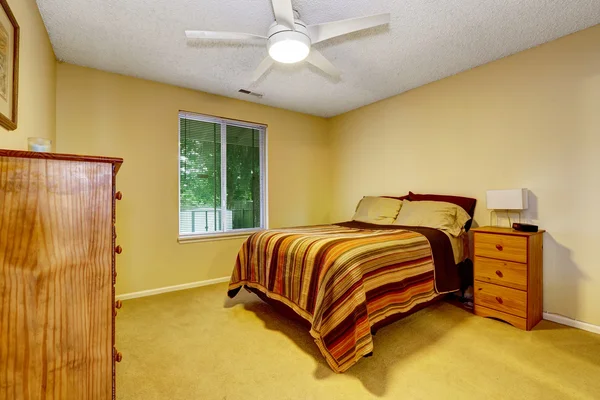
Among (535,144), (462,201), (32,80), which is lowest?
(462,201)

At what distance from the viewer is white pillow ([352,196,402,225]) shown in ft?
10.6

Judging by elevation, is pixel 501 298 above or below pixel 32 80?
below

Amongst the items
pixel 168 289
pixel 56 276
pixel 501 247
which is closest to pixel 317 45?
pixel 501 247

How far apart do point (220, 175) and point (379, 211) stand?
2110 mm

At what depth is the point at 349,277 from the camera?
1.72 metres

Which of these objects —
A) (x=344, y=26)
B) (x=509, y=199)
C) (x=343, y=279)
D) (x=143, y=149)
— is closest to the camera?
(x=343, y=279)

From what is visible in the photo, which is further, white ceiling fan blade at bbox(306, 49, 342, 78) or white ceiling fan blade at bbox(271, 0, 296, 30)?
white ceiling fan blade at bbox(306, 49, 342, 78)

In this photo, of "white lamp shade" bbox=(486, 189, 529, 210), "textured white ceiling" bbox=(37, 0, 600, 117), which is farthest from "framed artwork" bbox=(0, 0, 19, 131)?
"white lamp shade" bbox=(486, 189, 529, 210)

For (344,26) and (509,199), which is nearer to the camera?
(344,26)

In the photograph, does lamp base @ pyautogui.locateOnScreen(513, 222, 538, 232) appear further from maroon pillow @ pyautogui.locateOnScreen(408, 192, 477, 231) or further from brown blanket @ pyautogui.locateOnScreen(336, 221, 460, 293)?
brown blanket @ pyautogui.locateOnScreen(336, 221, 460, 293)

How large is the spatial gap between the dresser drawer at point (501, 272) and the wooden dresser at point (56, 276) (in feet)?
8.92

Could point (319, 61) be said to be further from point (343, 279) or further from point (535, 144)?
point (535, 144)

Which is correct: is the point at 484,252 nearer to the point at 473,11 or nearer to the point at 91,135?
the point at 473,11

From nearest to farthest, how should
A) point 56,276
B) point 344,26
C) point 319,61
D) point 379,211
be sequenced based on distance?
point 56,276 → point 344,26 → point 319,61 → point 379,211
